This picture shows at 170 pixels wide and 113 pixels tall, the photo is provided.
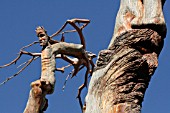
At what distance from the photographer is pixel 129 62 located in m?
3.34

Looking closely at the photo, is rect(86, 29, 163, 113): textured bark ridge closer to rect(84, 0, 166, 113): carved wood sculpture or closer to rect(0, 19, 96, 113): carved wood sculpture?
rect(84, 0, 166, 113): carved wood sculpture

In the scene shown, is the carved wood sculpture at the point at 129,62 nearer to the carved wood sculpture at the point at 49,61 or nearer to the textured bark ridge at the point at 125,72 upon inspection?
the textured bark ridge at the point at 125,72

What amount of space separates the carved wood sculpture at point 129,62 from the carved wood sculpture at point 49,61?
0.34 meters

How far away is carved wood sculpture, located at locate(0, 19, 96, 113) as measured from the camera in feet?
10.3

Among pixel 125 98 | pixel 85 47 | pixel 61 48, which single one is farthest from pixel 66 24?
pixel 125 98

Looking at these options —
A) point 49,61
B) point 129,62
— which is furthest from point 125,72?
point 49,61

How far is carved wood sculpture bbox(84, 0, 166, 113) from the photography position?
10.6 ft

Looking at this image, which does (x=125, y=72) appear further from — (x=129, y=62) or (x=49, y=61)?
(x=49, y=61)

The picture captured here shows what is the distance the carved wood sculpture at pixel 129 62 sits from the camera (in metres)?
3.23

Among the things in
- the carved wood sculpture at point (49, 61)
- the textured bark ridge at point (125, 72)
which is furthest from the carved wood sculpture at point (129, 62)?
the carved wood sculpture at point (49, 61)

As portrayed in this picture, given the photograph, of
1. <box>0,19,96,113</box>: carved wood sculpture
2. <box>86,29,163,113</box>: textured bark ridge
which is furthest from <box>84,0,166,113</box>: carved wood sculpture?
<box>0,19,96,113</box>: carved wood sculpture

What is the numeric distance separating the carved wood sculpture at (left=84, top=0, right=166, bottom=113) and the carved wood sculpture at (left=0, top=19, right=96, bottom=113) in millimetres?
345

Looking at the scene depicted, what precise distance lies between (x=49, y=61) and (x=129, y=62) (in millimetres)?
646

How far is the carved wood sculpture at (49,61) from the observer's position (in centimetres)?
314
